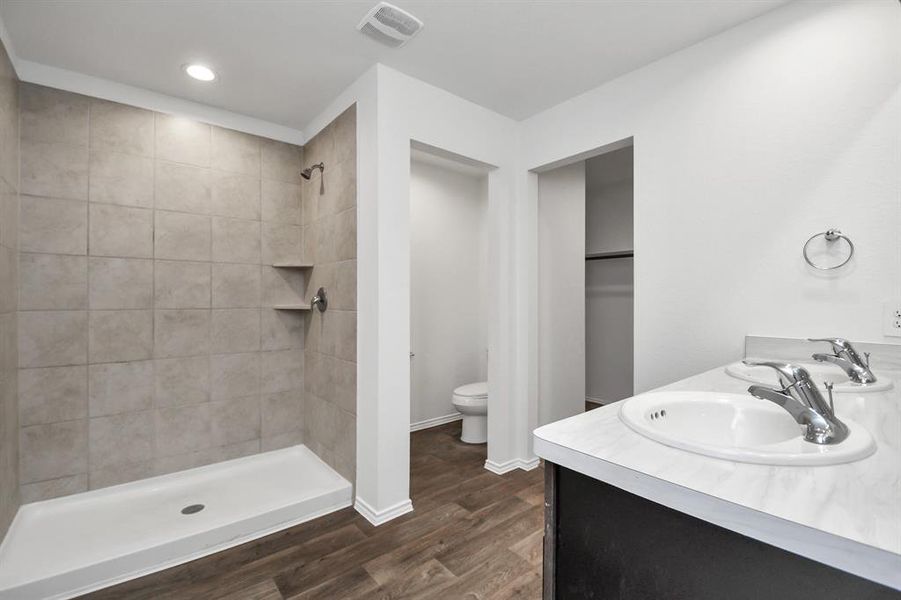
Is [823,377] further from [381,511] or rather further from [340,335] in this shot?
[340,335]

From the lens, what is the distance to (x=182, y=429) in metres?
2.63

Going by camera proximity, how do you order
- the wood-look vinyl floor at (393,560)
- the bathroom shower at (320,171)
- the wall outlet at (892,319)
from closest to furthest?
the wall outlet at (892,319) < the wood-look vinyl floor at (393,560) < the bathroom shower at (320,171)

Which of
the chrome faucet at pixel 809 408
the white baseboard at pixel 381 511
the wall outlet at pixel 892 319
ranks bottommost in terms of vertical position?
the white baseboard at pixel 381 511

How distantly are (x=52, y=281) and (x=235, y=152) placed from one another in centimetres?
129

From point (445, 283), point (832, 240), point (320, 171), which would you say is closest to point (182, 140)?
point (320, 171)

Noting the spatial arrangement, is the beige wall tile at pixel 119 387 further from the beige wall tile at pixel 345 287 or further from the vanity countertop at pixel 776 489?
the vanity countertop at pixel 776 489

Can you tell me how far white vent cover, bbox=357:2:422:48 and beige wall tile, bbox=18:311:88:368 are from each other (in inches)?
87.5

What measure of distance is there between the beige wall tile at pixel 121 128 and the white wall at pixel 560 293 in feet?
8.46

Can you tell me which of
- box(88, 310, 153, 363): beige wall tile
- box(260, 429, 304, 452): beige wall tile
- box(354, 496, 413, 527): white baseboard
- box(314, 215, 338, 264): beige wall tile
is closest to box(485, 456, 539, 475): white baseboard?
box(354, 496, 413, 527): white baseboard

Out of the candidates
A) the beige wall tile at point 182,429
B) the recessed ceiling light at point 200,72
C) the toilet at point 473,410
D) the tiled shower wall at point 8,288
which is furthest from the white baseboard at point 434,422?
the recessed ceiling light at point 200,72

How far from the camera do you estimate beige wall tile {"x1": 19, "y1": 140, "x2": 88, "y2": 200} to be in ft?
7.20

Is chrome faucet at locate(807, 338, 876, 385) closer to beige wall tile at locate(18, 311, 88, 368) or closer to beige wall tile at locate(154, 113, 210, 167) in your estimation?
beige wall tile at locate(154, 113, 210, 167)

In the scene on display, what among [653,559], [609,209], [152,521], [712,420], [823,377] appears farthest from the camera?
[609,209]

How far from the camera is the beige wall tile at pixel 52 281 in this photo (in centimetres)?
219
